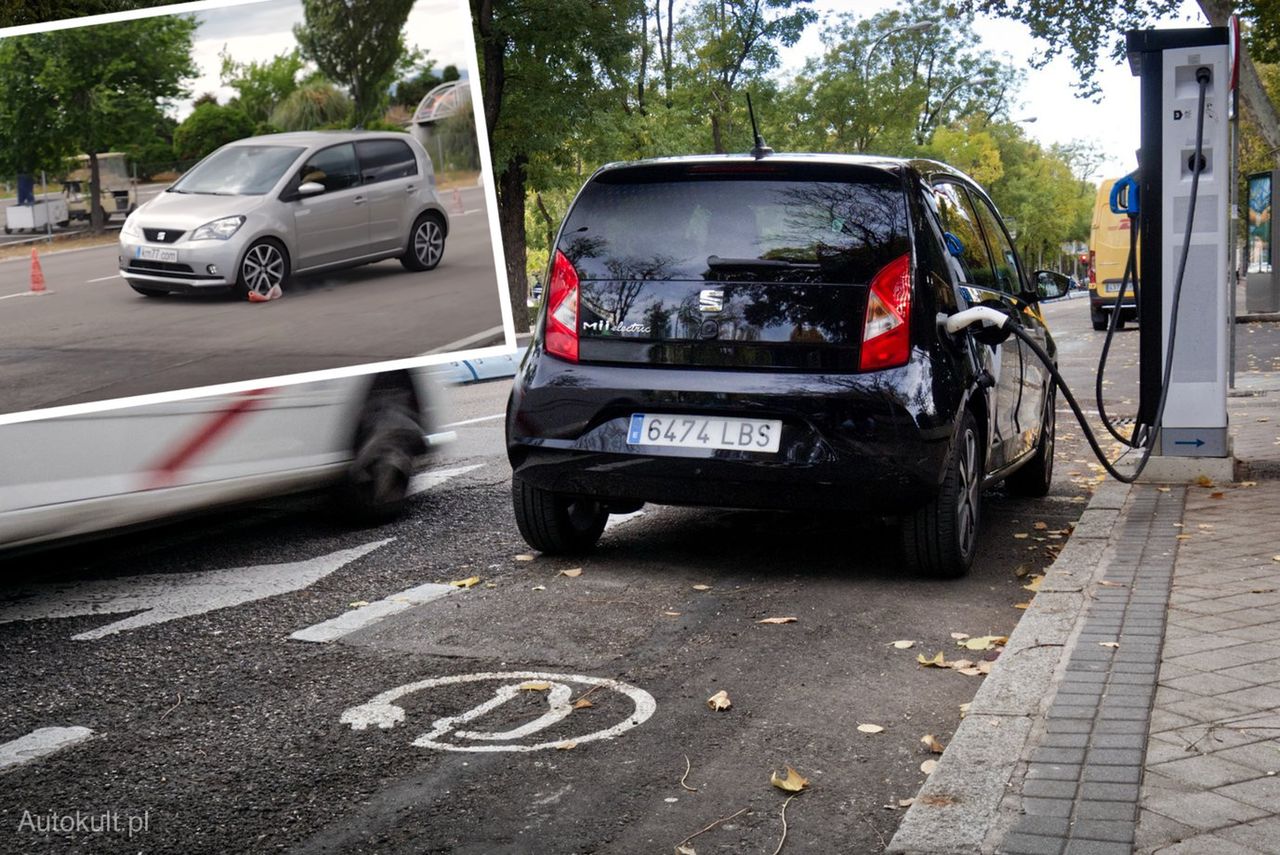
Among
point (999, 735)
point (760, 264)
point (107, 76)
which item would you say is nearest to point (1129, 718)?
point (999, 735)

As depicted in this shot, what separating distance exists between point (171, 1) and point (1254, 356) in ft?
58.1

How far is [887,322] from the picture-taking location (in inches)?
232

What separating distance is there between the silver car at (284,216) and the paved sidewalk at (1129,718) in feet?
7.32

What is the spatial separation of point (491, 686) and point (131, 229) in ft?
5.71

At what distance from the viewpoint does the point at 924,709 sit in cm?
457

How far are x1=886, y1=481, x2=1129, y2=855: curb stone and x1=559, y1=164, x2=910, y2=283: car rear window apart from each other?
1.46 meters

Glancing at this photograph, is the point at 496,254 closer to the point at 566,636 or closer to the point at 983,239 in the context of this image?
the point at 566,636

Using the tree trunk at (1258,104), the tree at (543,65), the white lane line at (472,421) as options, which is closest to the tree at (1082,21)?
the tree trunk at (1258,104)

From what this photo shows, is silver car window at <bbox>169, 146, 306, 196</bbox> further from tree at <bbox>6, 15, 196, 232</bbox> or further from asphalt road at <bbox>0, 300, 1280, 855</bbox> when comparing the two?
asphalt road at <bbox>0, 300, 1280, 855</bbox>

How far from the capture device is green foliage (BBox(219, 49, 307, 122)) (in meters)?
4.39

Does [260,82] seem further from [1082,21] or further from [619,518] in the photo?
[1082,21]

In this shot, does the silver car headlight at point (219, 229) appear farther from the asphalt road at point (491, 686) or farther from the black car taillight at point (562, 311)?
the black car taillight at point (562, 311)

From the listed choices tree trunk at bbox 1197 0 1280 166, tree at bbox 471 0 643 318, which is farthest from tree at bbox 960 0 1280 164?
tree at bbox 471 0 643 318

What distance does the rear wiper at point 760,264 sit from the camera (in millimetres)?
5949
